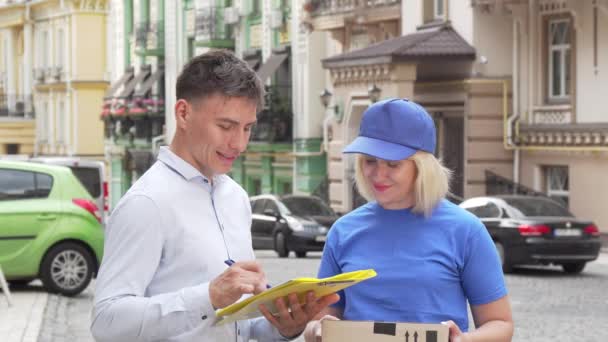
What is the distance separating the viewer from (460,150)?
133ft

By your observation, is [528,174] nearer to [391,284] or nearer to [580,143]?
[580,143]

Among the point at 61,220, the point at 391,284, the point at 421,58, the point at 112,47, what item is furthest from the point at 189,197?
the point at 112,47

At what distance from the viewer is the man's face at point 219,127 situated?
4941 mm

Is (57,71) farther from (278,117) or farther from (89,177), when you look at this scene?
(89,177)

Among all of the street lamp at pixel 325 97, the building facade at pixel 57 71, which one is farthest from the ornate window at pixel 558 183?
the building facade at pixel 57 71

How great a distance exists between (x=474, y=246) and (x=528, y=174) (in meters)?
32.6

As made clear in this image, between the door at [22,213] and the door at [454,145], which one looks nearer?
the door at [22,213]

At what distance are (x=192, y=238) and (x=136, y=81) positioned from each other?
59.2 m

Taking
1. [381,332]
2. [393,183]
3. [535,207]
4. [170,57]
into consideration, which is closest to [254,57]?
[170,57]

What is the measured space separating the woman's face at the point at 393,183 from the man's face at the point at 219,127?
560mm

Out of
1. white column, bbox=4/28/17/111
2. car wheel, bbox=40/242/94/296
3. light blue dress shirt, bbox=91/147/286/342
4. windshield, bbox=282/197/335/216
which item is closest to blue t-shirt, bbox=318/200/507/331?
light blue dress shirt, bbox=91/147/286/342

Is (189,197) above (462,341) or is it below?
above

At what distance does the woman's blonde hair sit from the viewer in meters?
5.32

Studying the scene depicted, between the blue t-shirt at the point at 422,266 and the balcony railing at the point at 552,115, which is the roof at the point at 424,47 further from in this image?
the blue t-shirt at the point at 422,266
